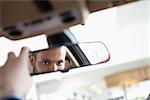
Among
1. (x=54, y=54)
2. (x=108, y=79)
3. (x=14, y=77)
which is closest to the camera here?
(x=14, y=77)

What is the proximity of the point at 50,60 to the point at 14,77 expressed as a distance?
36cm

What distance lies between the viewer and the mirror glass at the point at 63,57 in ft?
2.62

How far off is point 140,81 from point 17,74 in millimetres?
3659

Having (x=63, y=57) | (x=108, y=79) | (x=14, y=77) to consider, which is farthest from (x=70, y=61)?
(x=108, y=79)

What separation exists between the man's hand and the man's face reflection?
11.3 inches

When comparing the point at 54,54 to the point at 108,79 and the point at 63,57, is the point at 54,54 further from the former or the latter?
the point at 108,79

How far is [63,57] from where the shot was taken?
0.83m

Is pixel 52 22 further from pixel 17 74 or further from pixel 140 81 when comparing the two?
pixel 140 81

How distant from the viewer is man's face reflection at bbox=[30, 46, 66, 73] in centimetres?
80

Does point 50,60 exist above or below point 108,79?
above

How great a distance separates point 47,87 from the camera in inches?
158

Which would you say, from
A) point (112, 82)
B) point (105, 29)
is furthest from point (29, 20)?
point (112, 82)

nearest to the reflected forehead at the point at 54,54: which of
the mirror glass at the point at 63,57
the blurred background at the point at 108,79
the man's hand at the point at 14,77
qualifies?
the mirror glass at the point at 63,57

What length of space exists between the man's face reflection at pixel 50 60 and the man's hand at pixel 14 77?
29 centimetres
